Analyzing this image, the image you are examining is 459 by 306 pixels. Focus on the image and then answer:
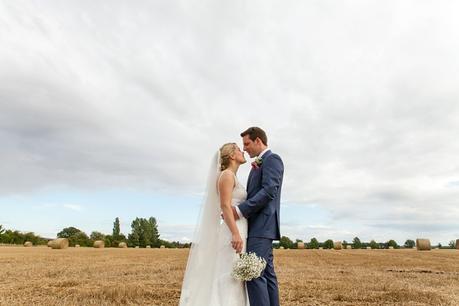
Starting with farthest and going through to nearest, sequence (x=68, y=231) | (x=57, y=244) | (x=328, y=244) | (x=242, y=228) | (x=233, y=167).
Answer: (x=68, y=231) → (x=328, y=244) → (x=57, y=244) → (x=233, y=167) → (x=242, y=228)

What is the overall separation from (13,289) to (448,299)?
8670 millimetres

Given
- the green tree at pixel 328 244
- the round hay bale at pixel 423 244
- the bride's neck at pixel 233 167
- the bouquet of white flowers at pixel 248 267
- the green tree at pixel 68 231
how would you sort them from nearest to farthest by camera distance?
the bouquet of white flowers at pixel 248 267
the bride's neck at pixel 233 167
the round hay bale at pixel 423 244
the green tree at pixel 328 244
the green tree at pixel 68 231

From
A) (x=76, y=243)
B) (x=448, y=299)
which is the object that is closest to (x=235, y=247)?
(x=448, y=299)

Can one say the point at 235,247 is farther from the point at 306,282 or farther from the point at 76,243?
the point at 76,243

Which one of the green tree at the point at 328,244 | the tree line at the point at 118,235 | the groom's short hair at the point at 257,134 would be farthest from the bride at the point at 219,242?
the tree line at the point at 118,235

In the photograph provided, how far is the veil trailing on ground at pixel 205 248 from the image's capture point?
572 cm

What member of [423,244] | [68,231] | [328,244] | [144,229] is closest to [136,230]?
[144,229]

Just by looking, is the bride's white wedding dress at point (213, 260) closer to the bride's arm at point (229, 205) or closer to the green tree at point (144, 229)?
the bride's arm at point (229, 205)

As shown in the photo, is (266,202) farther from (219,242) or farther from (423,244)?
(423,244)

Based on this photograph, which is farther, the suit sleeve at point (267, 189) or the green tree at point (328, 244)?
the green tree at point (328, 244)

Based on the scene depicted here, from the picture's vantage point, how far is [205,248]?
5863 mm

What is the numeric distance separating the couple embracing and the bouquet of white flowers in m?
0.12

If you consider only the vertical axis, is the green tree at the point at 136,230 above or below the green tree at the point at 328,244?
above

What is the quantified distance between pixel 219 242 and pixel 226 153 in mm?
1077
